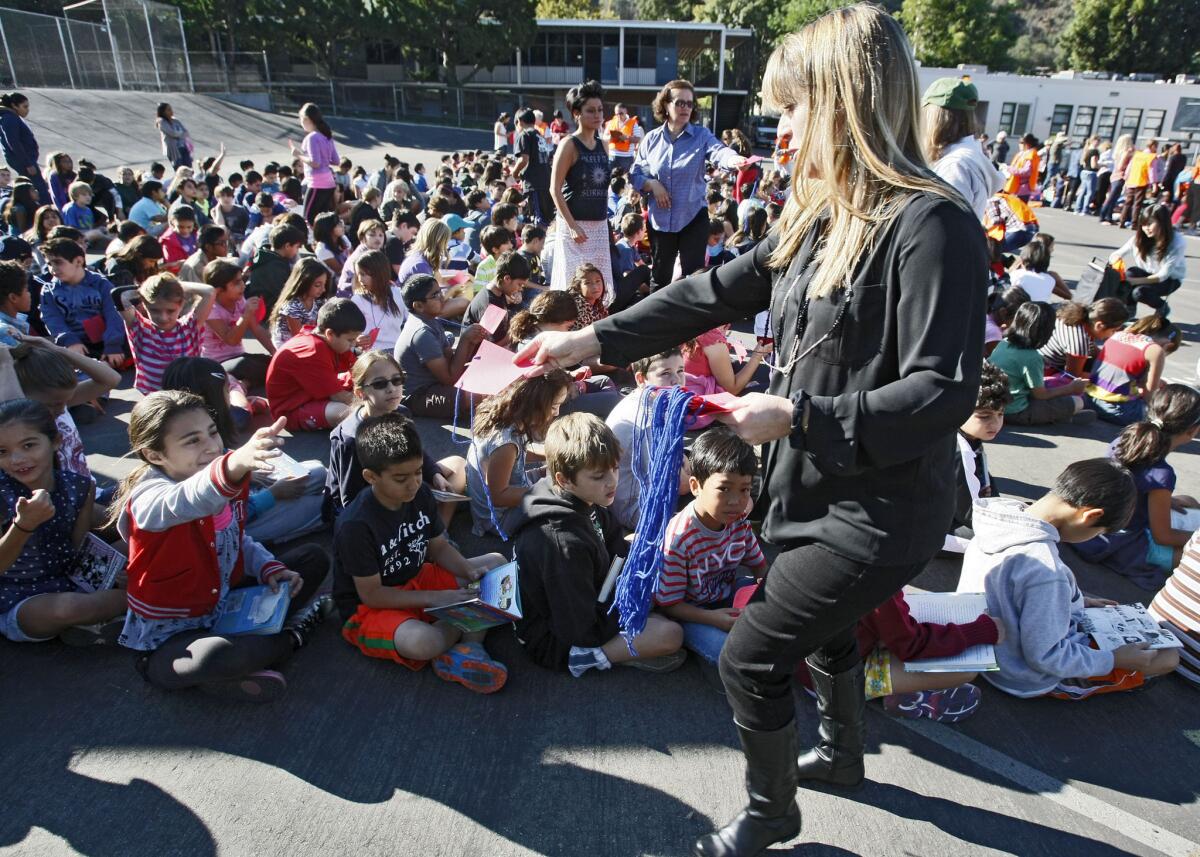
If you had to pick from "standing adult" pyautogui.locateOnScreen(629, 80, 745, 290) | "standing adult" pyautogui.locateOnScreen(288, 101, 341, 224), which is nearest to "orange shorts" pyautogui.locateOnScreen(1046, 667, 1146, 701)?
"standing adult" pyautogui.locateOnScreen(629, 80, 745, 290)

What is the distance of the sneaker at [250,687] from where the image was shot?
2562 millimetres

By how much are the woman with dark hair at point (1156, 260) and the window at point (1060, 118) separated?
2950cm

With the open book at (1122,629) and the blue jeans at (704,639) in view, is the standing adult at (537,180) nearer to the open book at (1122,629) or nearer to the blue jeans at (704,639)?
the blue jeans at (704,639)

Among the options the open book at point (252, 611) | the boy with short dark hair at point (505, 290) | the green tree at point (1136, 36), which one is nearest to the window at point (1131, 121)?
the green tree at point (1136, 36)

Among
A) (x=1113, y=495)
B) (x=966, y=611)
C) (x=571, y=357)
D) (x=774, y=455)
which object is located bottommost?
(x=966, y=611)

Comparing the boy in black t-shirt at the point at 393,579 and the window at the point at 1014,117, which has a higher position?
the window at the point at 1014,117

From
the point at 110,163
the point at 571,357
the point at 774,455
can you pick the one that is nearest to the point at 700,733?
the point at 774,455

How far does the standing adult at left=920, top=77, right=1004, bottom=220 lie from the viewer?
3934mm

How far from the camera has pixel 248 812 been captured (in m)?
2.21

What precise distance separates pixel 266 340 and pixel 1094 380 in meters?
6.38

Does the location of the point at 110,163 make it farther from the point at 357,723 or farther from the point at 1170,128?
the point at 1170,128

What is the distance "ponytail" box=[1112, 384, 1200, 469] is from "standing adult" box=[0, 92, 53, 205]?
12.1m

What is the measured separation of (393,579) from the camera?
283cm

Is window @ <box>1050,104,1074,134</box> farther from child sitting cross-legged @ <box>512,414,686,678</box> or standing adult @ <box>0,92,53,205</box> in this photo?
child sitting cross-legged @ <box>512,414,686,678</box>
